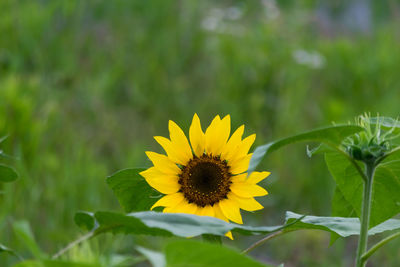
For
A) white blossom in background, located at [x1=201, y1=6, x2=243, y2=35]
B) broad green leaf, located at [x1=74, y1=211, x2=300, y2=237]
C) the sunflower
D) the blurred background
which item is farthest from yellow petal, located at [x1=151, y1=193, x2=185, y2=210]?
white blossom in background, located at [x1=201, y1=6, x2=243, y2=35]

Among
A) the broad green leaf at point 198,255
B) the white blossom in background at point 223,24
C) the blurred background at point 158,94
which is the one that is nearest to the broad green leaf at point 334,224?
the broad green leaf at point 198,255

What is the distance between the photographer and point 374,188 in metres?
0.31

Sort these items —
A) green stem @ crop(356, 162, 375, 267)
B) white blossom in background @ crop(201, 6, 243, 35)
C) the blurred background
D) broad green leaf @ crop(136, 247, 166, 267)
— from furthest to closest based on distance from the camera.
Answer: white blossom in background @ crop(201, 6, 243, 35)
the blurred background
green stem @ crop(356, 162, 375, 267)
broad green leaf @ crop(136, 247, 166, 267)

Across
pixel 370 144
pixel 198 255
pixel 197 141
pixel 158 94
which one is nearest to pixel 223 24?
pixel 158 94

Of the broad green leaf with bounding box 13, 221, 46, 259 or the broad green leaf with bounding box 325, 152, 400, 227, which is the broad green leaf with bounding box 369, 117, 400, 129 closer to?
the broad green leaf with bounding box 325, 152, 400, 227

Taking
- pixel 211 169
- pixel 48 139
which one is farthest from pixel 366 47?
pixel 211 169

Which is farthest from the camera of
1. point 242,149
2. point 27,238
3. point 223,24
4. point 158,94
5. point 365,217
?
point 223,24

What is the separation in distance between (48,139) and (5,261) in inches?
22.8

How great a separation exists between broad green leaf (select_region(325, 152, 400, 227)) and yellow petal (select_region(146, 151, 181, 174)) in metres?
0.10

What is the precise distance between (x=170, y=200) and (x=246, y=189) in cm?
5

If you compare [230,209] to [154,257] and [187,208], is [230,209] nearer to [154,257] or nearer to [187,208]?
[187,208]

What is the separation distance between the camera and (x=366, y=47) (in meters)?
2.62

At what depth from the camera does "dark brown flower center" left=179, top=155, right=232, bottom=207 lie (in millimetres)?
363

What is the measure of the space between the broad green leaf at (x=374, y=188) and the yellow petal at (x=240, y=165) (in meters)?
0.06
